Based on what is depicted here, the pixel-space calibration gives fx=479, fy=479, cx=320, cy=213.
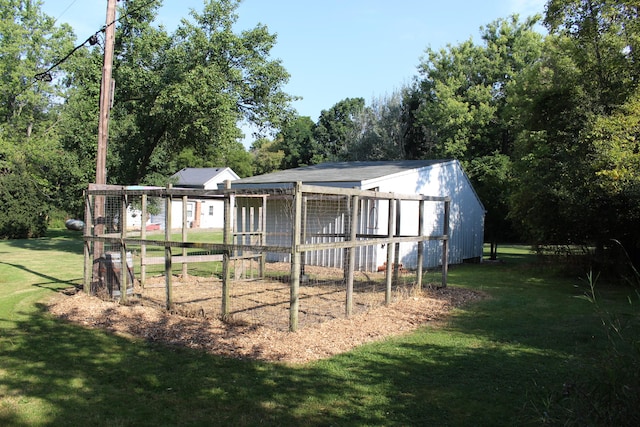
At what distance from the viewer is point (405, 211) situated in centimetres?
1536

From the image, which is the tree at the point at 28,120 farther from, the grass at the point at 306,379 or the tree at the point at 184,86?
the grass at the point at 306,379

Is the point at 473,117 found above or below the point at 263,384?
above

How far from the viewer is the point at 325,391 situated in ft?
15.4

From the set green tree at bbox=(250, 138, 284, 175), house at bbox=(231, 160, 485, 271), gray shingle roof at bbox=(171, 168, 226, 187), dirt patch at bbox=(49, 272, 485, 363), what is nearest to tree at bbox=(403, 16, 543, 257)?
house at bbox=(231, 160, 485, 271)

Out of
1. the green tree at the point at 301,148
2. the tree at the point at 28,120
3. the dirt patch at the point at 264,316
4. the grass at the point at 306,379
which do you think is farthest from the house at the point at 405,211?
the green tree at the point at 301,148

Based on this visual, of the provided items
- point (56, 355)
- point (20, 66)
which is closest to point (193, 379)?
point (56, 355)

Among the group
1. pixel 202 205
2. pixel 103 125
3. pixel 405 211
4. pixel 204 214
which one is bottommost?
pixel 204 214

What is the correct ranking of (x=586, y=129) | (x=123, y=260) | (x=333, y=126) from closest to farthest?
(x=123, y=260), (x=586, y=129), (x=333, y=126)

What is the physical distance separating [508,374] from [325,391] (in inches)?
82.1

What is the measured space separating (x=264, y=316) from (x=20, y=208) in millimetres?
24830

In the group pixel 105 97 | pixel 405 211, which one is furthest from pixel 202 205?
pixel 105 97

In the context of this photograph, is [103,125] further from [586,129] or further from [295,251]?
[586,129]

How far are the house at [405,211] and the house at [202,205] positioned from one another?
68.5 feet

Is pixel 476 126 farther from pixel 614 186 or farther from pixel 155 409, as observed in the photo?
pixel 155 409
